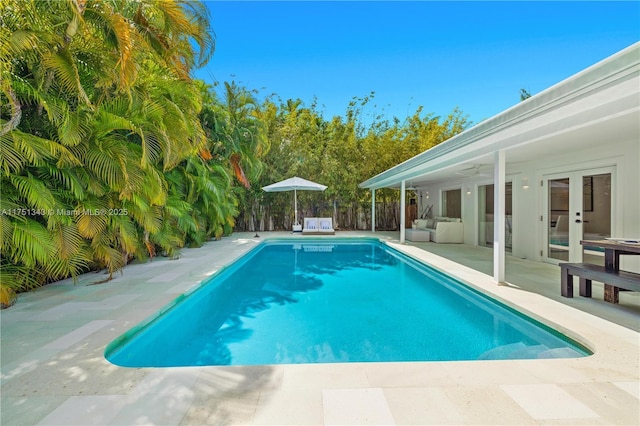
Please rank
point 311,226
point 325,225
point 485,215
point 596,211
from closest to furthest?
point 596,211 < point 485,215 < point 325,225 < point 311,226

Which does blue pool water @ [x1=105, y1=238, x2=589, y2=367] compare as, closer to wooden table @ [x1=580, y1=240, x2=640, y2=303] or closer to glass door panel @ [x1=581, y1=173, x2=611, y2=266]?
wooden table @ [x1=580, y1=240, x2=640, y2=303]

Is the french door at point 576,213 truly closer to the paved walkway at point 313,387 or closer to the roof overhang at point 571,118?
the roof overhang at point 571,118

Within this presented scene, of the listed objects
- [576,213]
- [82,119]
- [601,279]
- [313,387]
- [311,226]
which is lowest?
[313,387]

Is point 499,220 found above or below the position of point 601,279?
above

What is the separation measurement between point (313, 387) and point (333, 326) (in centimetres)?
194

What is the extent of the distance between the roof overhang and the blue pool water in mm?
2534

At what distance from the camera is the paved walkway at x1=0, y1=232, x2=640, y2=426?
2.07 meters

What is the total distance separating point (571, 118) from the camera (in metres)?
3.64

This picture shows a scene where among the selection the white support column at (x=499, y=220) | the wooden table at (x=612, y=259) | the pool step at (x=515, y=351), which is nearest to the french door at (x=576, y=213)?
the wooden table at (x=612, y=259)

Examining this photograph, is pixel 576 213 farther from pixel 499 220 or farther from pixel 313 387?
pixel 313 387

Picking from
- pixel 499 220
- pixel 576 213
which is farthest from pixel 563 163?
pixel 499 220

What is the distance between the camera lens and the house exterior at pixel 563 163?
3078 mm

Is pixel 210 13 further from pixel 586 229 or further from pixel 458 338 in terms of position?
pixel 586 229

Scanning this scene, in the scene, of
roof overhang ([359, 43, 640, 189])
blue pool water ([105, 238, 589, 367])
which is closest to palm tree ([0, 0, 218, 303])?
blue pool water ([105, 238, 589, 367])
